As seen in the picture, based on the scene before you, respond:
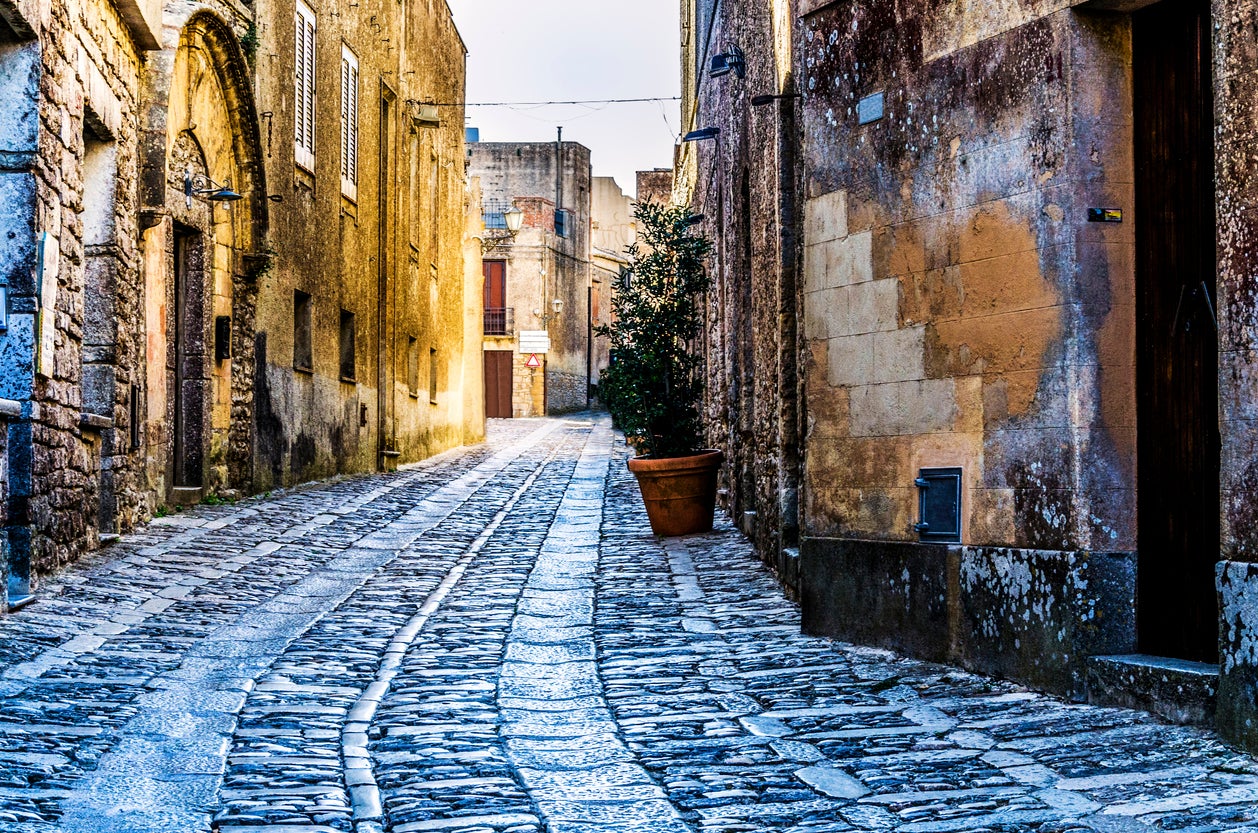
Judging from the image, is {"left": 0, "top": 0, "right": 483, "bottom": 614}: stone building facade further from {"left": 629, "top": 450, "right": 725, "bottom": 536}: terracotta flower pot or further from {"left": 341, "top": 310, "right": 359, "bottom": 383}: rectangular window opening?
{"left": 629, "top": 450, "right": 725, "bottom": 536}: terracotta flower pot

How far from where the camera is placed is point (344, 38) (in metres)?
20.1

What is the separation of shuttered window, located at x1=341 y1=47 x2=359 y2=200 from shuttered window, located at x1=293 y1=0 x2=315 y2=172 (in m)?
1.80

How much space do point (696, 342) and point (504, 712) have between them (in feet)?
47.2

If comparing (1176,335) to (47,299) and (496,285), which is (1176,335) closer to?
(47,299)

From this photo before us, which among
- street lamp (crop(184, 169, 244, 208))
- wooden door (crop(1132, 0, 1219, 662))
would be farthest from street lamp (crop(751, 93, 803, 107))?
street lamp (crop(184, 169, 244, 208))

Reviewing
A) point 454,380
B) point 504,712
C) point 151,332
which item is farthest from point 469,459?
point 504,712

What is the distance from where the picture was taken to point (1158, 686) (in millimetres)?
5359

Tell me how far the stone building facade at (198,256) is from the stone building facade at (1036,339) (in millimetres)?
4609

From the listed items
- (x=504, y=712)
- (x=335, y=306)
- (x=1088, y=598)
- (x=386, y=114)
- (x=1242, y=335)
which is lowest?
(x=504, y=712)

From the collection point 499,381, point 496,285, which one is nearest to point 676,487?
point 499,381

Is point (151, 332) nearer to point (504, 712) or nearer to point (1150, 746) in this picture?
point (504, 712)

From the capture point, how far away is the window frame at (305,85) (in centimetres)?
1738

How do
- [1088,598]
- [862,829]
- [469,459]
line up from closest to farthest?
[862,829]
[1088,598]
[469,459]

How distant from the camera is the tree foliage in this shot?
13258 mm
